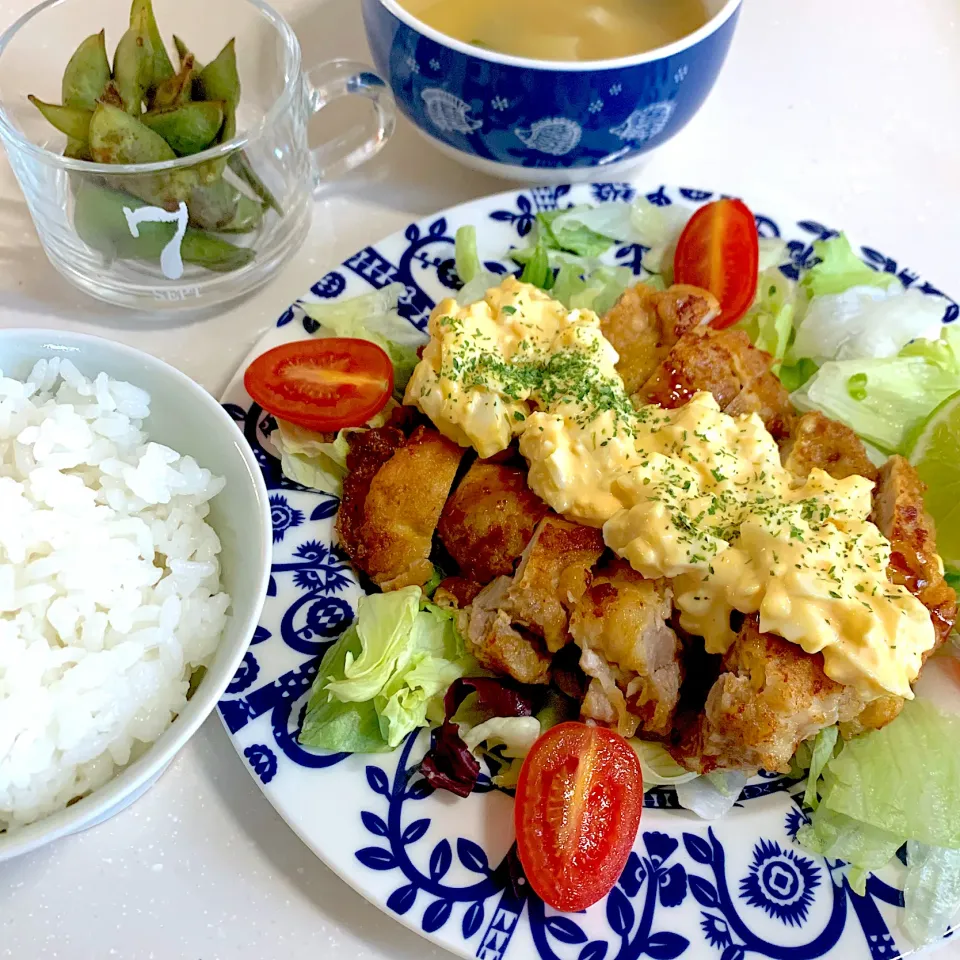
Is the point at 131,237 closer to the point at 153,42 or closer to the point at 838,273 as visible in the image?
the point at 153,42

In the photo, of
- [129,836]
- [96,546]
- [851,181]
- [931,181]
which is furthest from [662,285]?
[129,836]

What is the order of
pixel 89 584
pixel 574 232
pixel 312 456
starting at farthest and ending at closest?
pixel 574 232, pixel 312 456, pixel 89 584

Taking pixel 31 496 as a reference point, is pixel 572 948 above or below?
below

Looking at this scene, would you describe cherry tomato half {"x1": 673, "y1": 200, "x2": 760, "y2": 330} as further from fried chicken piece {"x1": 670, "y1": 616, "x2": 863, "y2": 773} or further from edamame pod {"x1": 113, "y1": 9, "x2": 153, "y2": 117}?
edamame pod {"x1": 113, "y1": 9, "x2": 153, "y2": 117}

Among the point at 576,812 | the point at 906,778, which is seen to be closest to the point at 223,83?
the point at 576,812

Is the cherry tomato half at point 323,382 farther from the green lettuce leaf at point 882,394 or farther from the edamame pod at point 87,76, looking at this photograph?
the green lettuce leaf at point 882,394

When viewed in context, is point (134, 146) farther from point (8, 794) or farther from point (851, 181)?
point (851, 181)

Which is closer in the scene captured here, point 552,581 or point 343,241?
point 552,581
